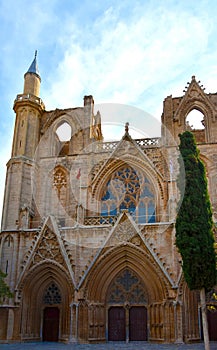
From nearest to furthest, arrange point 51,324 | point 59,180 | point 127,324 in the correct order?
point 127,324
point 51,324
point 59,180

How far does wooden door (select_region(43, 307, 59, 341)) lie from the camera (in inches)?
738

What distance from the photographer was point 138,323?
18297mm

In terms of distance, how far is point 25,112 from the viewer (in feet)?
77.9

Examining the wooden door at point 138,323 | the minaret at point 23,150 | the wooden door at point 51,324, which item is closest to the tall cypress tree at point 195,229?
the wooden door at point 138,323

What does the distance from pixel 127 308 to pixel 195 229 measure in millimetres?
6211

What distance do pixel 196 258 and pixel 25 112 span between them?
14.2 meters

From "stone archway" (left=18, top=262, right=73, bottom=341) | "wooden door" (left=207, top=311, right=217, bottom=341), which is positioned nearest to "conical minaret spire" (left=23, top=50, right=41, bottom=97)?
"stone archway" (left=18, top=262, right=73, bottom=341)

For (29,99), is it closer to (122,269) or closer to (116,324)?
(122,269)

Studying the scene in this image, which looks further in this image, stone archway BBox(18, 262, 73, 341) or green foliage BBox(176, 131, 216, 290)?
stone archway BBox(18, 262, 73, 341)

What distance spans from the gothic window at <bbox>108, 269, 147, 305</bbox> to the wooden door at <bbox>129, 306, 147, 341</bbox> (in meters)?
0.36

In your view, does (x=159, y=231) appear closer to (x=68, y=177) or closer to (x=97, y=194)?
(x=97, y=194)

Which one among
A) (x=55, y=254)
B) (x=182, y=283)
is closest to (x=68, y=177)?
(x=55, y=254)

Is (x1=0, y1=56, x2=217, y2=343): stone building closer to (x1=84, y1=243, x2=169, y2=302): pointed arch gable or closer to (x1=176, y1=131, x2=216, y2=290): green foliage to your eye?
(x1=84, y1=243, x2=169, y2=302): pointed arch gable

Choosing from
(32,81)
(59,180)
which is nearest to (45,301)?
(59,180)
